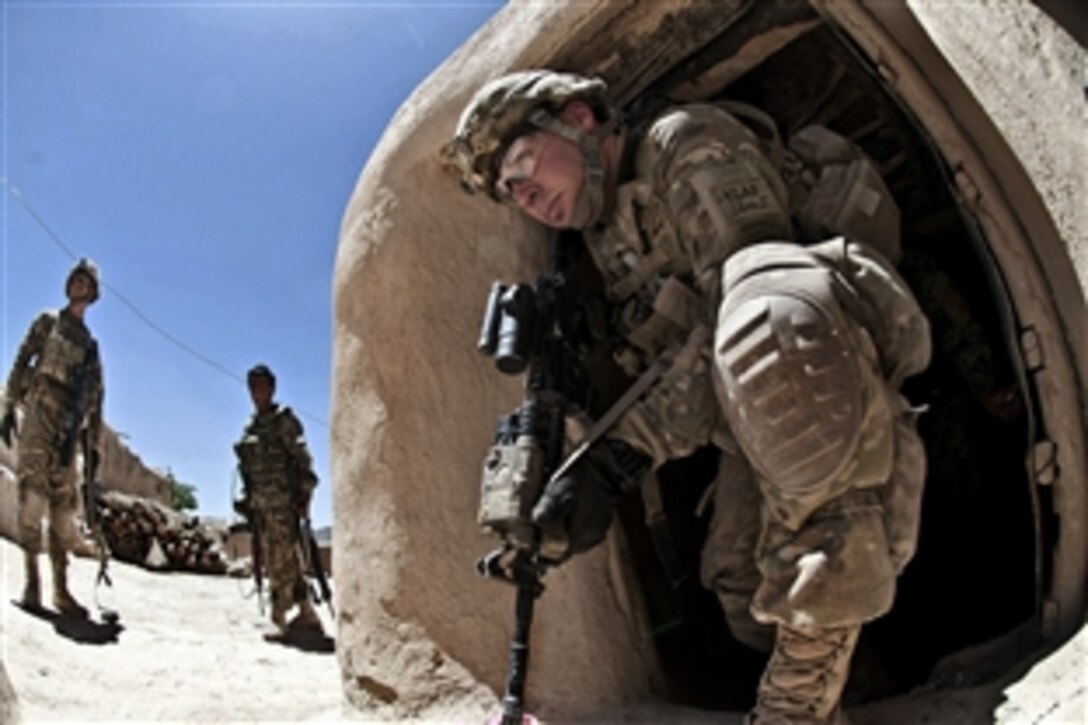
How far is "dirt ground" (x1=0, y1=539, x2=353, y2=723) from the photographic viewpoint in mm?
2906

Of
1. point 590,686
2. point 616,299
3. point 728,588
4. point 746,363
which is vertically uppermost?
point 616,299

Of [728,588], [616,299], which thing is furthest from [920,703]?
[616,299]

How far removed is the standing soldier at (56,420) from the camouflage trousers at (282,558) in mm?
895

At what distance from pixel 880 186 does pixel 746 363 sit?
2.16 feet

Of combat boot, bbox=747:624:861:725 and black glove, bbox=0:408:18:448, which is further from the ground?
black glove, bbox=0:408:18:448

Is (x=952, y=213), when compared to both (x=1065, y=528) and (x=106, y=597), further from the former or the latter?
(x=106, y=597)

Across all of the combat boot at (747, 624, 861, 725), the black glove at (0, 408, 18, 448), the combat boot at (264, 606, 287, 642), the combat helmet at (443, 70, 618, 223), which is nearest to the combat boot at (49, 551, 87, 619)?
the black glove at (0, 408, 18, 448)

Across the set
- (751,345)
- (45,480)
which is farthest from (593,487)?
(45,480)

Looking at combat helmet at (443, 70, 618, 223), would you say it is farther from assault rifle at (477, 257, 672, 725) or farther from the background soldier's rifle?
the background soldier's rifle

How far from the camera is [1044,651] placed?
1820 mm

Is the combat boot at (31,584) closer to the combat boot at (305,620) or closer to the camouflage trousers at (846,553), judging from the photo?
the combat boot at (305,620)

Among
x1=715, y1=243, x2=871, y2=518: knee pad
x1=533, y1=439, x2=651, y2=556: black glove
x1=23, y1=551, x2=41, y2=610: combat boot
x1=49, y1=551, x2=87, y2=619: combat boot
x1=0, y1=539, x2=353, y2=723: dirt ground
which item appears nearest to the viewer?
x1=715, y1=243, x2=871, y2=518: knee pad

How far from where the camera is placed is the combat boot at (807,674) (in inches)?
64.7

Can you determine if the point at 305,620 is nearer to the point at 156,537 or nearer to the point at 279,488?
the point at 279,488
